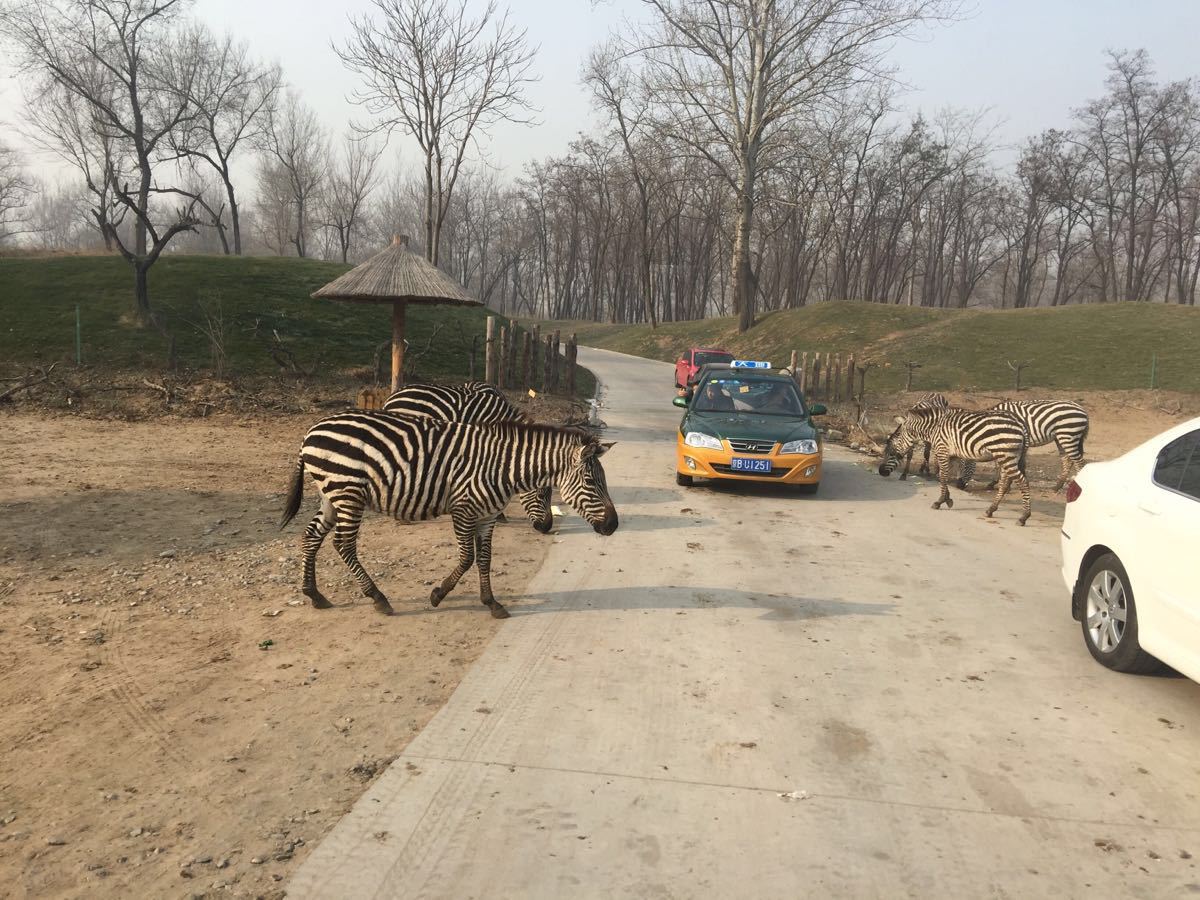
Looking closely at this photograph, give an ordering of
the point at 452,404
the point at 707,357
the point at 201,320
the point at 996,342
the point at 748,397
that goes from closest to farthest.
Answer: the point at 452,404 → the point at 748,397 → the point at 201,320 → the point at 707,357 → the point at 996,342

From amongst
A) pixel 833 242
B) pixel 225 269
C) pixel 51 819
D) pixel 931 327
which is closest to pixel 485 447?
pixel 51 819

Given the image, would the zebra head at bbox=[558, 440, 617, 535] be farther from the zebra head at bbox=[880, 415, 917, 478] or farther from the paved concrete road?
the zebra head at bbox=[880, 415, 917, 478]

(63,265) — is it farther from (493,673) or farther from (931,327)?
(931,327)

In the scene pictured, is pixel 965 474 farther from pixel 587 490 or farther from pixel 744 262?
pixel 744 262

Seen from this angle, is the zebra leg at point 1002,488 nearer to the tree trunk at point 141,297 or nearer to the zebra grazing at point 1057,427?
the zebra grazing at point 1057,427

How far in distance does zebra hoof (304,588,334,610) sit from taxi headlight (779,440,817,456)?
6.67 meters

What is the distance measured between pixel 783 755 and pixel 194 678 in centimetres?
351

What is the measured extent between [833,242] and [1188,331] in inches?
1157

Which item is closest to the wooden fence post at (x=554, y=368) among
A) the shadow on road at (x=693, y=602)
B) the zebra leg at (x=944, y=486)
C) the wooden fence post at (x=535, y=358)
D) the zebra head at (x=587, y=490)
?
the wooden fence post at (x=535, y=358)

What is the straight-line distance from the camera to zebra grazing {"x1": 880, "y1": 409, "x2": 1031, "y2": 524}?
1055cm

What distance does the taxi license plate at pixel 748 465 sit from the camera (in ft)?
36.0

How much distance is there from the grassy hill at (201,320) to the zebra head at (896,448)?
1297cm

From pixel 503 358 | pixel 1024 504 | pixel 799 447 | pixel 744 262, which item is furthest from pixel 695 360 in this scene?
pixel 1024 504

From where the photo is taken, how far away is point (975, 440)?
11023 mm
